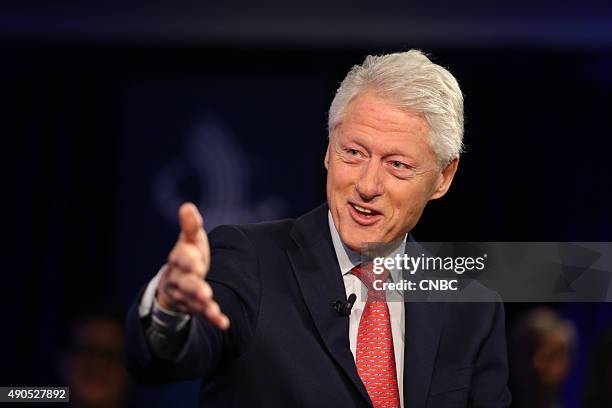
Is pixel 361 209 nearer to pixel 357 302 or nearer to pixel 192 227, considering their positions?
pixel 357 302

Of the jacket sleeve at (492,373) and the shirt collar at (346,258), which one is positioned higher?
the shirt collar at (346,258)

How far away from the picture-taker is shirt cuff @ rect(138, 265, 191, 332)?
1.36m

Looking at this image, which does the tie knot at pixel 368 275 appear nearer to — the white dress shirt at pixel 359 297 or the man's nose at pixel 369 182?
the white dress shirt at pixel 359 297

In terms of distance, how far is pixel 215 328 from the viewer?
4.90 ft

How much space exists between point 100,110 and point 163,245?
699mm

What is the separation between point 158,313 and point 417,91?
2.14ft

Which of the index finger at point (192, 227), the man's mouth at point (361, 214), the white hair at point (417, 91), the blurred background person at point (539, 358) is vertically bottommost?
the blurred background person at point (539, 358)

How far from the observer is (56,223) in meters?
4.31

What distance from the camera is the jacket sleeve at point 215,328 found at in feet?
4.55

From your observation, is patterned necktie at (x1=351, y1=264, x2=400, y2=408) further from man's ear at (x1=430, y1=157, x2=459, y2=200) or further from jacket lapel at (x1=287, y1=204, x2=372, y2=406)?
man's ear at (x1=430, y1=157, x2=459, y2=200)

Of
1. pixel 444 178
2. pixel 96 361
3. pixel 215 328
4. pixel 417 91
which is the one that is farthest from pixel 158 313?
pixel 96 361

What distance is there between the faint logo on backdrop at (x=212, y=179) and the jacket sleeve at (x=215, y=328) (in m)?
2.45

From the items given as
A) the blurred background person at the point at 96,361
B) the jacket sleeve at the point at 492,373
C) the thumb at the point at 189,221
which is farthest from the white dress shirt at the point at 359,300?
the blurred background person at the point at 96,361

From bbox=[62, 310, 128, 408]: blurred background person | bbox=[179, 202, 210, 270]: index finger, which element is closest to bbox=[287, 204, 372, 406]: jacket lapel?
bbox=[179, 202, 210, 270]: index finger
